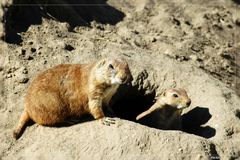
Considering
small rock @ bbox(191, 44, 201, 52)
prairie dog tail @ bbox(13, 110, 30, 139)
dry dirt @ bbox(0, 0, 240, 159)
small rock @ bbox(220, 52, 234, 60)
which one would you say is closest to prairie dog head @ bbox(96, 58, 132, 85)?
dry dirt @ bbox(0, 0, 240, 159)

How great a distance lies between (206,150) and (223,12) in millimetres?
5138

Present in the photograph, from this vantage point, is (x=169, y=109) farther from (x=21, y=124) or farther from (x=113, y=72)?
(x=21, y=124)

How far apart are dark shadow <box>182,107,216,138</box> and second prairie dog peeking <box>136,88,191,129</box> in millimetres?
185

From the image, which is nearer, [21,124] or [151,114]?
[21,124]

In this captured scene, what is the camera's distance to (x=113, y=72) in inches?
272

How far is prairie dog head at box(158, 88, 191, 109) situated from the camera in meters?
7.80

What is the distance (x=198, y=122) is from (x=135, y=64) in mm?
1226

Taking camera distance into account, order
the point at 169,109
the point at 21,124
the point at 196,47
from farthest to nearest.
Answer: the point at 196,47 → the point at 169,109 → the point at 21,124

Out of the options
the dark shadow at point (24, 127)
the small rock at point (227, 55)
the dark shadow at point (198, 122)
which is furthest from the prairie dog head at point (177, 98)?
the small rock at point (227, 55)

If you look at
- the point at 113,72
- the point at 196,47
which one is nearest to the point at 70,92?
the point at 113,72

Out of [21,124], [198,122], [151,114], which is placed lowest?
[151,114]

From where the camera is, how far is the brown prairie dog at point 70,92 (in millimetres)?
6922

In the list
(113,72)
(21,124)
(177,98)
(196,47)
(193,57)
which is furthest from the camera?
(196,47)

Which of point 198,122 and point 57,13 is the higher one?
point 57,13
